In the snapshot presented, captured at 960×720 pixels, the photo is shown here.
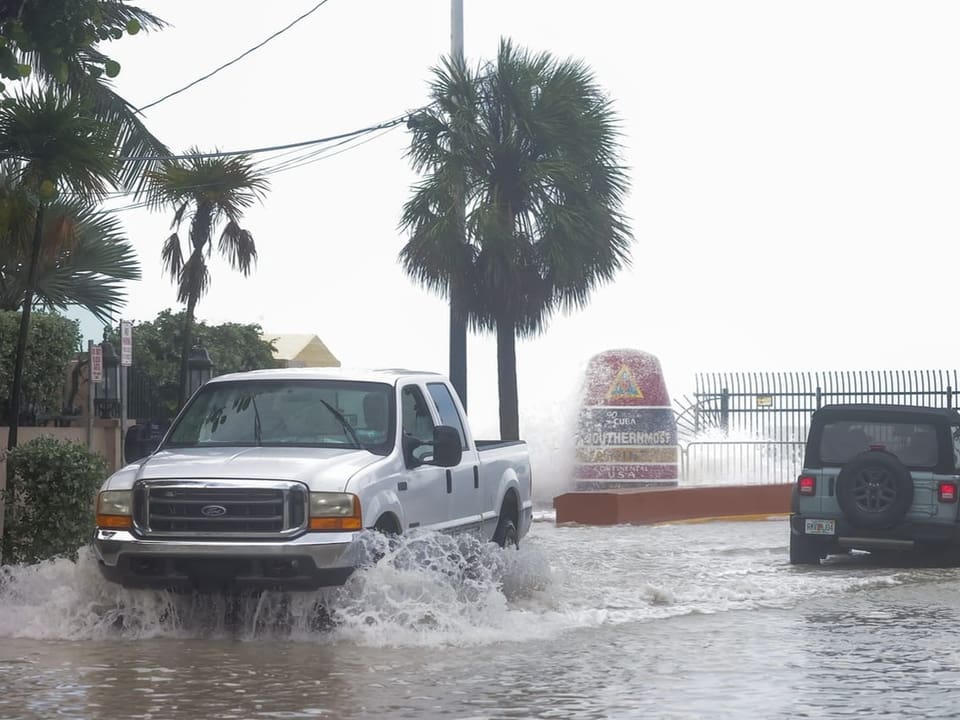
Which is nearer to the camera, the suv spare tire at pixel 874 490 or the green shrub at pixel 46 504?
the green shrub at pixel 46 504

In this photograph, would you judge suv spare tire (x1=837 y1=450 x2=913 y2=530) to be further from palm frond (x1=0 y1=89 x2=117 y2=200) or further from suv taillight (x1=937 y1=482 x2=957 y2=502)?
palm frond (x1=0 y1=89 x2=117 y2=200)

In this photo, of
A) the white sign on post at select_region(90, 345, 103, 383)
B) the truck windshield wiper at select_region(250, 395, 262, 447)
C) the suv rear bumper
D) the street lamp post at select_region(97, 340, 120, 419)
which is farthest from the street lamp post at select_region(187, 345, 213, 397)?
the truck windshield wiper at select_region(250, 395, 262, 447)

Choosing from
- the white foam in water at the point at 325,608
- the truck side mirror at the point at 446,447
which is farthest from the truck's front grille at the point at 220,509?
the truck side mirror at the point at 446,447

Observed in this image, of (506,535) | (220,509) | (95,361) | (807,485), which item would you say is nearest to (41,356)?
(95,361)

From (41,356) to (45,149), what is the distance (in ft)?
14.8

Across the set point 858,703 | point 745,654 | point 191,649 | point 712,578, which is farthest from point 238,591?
point 712,578

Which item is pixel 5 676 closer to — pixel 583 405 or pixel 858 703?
pixel 858 703

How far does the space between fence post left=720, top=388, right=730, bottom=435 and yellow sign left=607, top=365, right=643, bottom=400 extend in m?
5.74

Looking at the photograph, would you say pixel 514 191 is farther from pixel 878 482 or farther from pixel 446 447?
pixel 446 447

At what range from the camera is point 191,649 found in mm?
11469

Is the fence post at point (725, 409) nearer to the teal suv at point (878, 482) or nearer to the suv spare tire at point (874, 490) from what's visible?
the teal suv at point (878, 482)

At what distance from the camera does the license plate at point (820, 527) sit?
18.3 meters

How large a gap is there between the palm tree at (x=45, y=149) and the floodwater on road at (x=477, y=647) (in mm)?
4189

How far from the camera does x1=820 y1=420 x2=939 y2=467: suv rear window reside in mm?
18141
